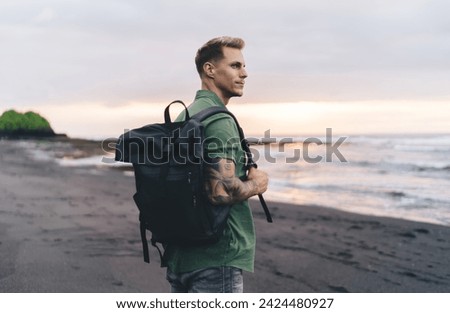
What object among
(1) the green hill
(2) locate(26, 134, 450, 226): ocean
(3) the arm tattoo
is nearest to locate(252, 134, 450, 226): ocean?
(2) locate(26, 134, 450, 226): ocean

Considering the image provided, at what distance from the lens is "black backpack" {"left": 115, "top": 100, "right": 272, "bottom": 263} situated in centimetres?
214

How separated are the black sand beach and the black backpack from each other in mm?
3432

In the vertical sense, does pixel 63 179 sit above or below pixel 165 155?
below

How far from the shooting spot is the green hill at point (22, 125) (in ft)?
171

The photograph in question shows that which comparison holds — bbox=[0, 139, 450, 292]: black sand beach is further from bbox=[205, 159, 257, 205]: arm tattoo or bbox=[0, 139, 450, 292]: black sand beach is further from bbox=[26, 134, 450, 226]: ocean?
bbox=[205, 159, 257, 205]: arm tattoo

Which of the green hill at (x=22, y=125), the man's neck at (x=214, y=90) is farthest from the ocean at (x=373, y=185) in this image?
the green hill at (x=22, y=125)

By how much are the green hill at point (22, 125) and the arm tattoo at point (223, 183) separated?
2089 inches

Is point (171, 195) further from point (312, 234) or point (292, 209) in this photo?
point (292, 209)

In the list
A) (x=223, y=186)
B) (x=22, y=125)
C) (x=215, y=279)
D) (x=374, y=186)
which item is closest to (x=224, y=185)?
(x=223, y=186)

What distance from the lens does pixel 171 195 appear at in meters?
2.20

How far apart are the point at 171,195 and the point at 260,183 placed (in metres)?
0.39

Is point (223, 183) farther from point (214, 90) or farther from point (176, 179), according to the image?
point (214, 90)

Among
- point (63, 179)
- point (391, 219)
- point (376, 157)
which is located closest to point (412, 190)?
point (391, 219)

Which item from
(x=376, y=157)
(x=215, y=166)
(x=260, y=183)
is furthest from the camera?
(x=376, y=157)
